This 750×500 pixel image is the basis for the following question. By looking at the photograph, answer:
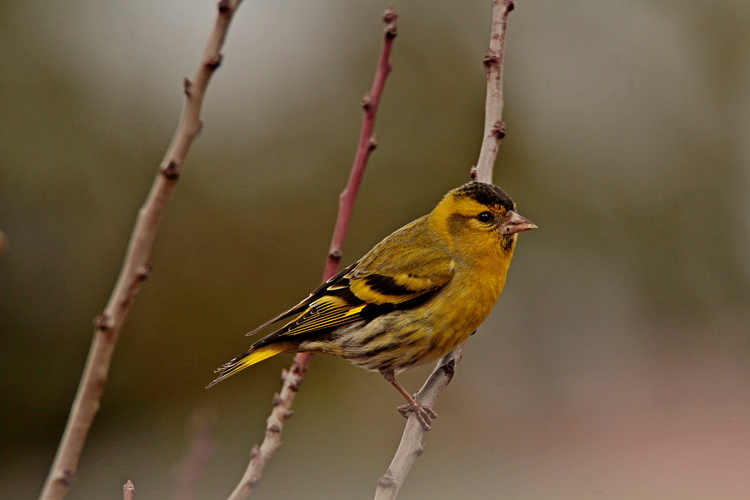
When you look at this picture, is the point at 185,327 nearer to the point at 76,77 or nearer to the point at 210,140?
the point at 210,140

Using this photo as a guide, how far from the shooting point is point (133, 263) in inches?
53.4

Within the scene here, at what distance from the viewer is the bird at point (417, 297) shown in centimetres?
365

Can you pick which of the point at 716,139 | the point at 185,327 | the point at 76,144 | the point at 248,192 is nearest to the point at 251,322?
the point at 185,327

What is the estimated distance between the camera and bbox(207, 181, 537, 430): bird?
365 cm

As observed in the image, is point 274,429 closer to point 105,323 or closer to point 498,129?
point 105,323

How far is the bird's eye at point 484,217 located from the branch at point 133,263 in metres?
2.59

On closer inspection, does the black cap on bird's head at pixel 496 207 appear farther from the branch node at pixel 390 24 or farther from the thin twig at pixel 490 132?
the branch node at pixel 390 24

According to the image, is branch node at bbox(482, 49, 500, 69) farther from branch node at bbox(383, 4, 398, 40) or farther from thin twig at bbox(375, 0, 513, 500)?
branch node at bbox(383, 4, 398, 40)

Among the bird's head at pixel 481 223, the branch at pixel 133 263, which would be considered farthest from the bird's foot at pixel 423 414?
the branch at pixel 133 263

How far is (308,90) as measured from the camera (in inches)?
395

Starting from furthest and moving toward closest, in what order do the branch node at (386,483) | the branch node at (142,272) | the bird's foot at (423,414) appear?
the bird's foot at (423,414) < the branch node at (386,483) < the branch node at (142,272)

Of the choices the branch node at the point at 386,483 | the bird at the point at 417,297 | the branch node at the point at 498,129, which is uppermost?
the branch node at the point at 498,129

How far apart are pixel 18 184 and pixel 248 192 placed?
279cm

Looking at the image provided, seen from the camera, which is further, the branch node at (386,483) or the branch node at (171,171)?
the branch node at (386,483)
